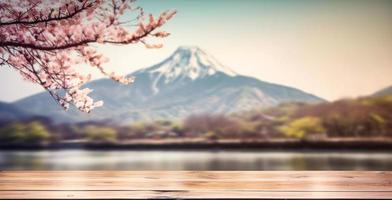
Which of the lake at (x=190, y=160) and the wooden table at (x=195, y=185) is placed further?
the lake at (x=190, y=160)

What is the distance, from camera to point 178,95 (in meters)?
3.54

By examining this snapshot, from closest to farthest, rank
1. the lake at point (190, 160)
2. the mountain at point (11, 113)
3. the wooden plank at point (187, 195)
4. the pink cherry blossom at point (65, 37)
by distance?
the wooden plank at point (187, 195), the pink cherry blossom at point (65, 37), the lake at point (190, 160), the mountain at point (11, 113)

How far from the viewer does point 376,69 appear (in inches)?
138

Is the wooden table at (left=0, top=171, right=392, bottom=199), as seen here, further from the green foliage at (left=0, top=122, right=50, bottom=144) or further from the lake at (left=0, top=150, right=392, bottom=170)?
the green foliage at (left=0, top=122, right=50, bottom=144)

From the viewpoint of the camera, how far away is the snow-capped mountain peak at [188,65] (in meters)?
3.48

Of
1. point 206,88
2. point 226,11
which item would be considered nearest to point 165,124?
point 206,88

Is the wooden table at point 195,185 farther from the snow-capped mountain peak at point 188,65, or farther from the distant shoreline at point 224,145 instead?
the snow-capped mountain peak at point 188,65

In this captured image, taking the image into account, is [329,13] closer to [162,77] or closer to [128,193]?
[162,77]

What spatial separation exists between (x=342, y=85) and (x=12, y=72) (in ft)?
7.83

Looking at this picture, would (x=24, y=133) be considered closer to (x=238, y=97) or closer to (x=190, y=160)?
(x=190, y=160)

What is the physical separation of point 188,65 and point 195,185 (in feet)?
4.04

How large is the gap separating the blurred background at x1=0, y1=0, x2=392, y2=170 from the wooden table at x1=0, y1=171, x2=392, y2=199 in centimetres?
53

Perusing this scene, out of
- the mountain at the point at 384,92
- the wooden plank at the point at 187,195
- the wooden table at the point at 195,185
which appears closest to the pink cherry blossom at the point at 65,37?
the wooden table at the point at 195,185

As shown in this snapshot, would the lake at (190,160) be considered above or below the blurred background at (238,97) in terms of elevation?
below
